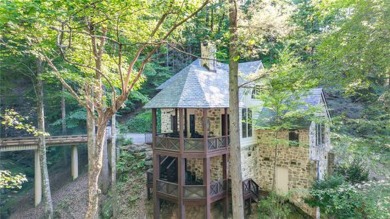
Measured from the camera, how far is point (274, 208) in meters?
12.5

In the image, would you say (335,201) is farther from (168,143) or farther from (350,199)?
(168,143)

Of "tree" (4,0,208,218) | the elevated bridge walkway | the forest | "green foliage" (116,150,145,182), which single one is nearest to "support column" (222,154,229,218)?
the forest

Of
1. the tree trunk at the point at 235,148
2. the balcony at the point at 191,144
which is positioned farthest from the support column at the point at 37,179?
the tree trunk at the point at 235,148

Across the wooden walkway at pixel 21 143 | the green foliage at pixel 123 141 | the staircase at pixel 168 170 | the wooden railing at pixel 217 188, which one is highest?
Answer: the wooden walkway at pixel 21 143

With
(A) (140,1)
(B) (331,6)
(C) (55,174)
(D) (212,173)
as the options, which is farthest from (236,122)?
(C) (55,174)

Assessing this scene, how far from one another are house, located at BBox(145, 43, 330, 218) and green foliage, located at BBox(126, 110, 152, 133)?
7.72 meters

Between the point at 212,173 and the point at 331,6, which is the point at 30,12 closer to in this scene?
the point at 331,6

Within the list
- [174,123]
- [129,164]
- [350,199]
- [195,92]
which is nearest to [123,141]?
[129,164]

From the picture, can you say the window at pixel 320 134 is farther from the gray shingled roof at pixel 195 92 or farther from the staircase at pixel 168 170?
the staircase at pixel 168 170

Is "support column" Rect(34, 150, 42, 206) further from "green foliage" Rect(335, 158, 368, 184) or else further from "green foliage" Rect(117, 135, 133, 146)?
"green foliage" Rect(335, 158, 368, 184)

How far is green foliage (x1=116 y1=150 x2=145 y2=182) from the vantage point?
599 inches

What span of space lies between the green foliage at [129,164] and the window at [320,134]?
11.1 meters

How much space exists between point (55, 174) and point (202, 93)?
14.9m

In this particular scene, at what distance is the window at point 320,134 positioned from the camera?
48.9ft
